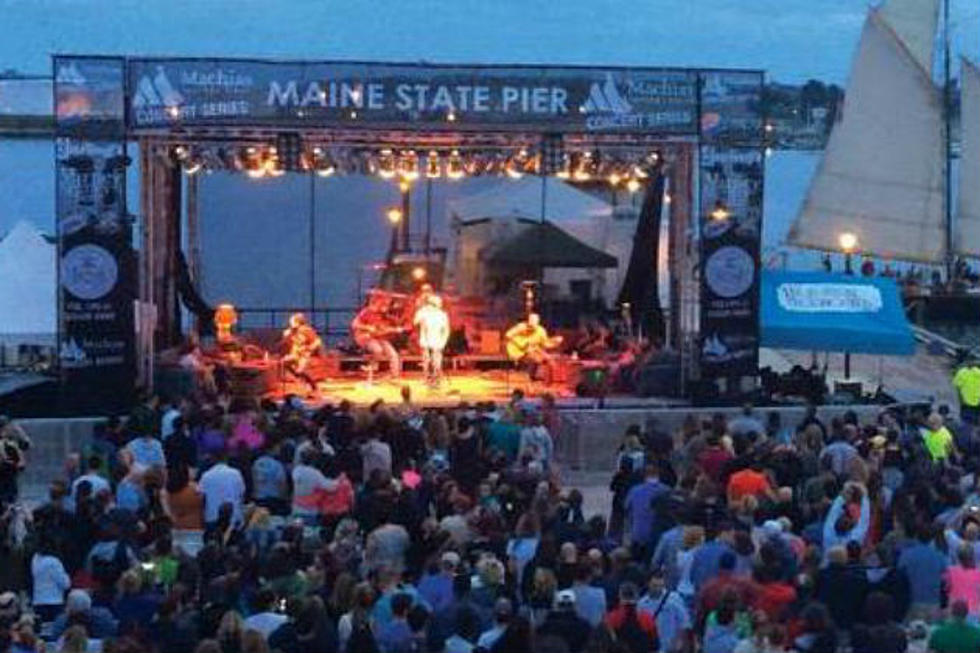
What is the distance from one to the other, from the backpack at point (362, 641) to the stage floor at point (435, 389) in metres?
13.3

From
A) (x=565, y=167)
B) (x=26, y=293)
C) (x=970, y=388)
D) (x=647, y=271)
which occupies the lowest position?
(x=970, y=388)

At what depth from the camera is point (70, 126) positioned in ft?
65.7

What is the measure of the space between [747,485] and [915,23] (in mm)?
32621

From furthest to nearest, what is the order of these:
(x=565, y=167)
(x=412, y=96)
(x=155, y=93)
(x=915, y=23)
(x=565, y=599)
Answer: (x=915, y=23) < (x=565, y=167) < (x=412, y=96) < (x=155, y=93) < (x=565, y=599)

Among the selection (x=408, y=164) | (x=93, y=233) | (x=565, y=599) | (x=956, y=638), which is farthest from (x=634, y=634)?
(x=408, y=164)

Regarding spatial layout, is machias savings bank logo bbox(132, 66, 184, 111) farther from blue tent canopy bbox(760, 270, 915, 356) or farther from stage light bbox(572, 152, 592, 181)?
blue tent canopy bbox(760, 270, 915, 356)

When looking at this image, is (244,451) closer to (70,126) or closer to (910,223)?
(70,126)

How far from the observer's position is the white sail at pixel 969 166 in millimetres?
42031

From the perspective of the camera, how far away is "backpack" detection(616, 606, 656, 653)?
870 centimetres

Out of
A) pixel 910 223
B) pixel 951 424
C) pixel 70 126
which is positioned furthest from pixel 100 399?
pixel 910 223

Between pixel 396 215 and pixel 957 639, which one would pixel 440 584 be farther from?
pixel 396 215

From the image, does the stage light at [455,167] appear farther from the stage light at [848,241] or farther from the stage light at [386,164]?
the stage light at [848,241]

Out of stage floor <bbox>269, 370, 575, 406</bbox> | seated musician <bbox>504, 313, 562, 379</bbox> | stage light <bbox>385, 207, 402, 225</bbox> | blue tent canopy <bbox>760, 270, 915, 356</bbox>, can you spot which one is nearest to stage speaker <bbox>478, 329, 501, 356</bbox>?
stage floor <bbox>269, 370, 575, 406</bbox>

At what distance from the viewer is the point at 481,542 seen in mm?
10953
